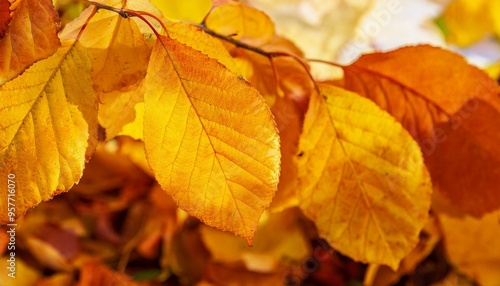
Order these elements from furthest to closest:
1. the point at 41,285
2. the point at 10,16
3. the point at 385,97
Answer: the point at 41,285 < the point at 385,97 < the point at 10,16

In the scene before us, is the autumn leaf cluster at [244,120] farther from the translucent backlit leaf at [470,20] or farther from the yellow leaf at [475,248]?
the translucent backlit leaf at [470,20]

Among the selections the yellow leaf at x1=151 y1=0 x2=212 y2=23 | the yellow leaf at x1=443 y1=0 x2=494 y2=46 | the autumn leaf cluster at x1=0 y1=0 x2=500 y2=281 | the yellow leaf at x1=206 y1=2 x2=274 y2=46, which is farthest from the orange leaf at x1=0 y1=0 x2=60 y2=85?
the yellow leaf at x1=443 y1=0 x2=494 y2=46

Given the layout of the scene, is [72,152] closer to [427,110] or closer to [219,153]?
[219,153]

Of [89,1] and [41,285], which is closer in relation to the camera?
[89,1]

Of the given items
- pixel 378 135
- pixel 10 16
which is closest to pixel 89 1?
pixel 10 16

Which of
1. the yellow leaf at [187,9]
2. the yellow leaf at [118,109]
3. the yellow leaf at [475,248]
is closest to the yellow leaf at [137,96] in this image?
the yellow leaf at [118,109]

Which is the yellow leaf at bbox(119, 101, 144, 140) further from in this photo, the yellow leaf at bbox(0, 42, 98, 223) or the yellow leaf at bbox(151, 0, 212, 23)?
the yellow leaf at bbox(151, 0, 212, 23)

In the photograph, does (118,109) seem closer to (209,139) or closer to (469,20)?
(209,139)
